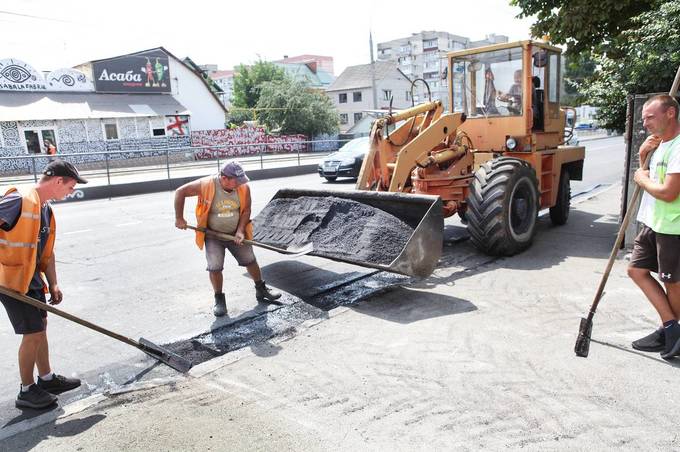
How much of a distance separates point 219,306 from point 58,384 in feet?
5.70

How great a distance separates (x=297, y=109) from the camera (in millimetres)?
41750

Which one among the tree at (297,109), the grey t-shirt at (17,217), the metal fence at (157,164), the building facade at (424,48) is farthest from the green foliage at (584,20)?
the building facade at (424,48)

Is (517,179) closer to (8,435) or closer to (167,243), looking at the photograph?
(167,243)

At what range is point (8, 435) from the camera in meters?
3.26

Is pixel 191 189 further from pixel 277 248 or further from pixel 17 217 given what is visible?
pixel 17 217

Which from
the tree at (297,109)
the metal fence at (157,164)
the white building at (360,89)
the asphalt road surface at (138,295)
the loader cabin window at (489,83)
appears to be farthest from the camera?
the white building at (360,89)

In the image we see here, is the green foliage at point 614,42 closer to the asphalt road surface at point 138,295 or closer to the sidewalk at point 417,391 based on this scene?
the asphalt road surface at point 138,295

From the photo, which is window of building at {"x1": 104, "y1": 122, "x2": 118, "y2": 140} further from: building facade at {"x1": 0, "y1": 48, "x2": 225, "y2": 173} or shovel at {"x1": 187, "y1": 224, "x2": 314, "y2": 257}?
shovel at {"x1": 187, "y1": 224, "x2": 314, "y2": 257}

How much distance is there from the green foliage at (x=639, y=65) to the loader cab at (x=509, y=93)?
69cm

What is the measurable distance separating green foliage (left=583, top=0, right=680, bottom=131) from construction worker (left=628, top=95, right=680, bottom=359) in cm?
375

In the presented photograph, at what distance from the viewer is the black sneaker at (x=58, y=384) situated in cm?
376

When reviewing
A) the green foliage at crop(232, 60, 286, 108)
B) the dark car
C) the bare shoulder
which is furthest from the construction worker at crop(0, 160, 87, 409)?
the green foliage at crop(232, 60, 286, 108)

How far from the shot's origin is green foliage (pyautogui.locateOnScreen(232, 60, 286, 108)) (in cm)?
5797

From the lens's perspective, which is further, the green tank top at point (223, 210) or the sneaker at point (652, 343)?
the green tank top at point (223, 210)
